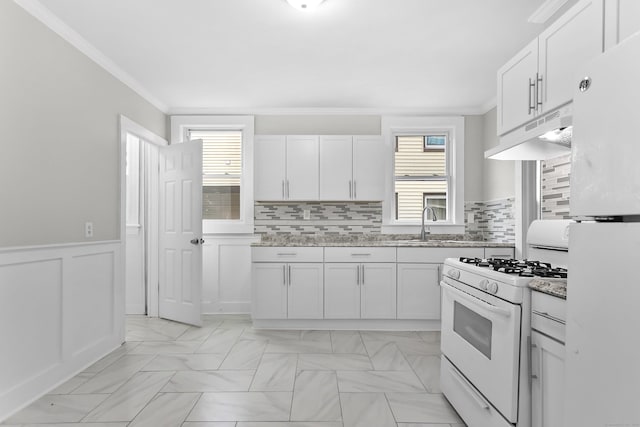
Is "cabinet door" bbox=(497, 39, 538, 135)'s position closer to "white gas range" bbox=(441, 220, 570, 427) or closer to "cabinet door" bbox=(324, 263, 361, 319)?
"white gas range" bbox=(441, 220, 570, 427)

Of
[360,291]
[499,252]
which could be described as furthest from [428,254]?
[360,291]

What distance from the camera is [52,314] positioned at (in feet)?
8.13

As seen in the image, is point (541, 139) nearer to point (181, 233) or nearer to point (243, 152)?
point (243, 152)

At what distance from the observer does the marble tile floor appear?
2.10 meters

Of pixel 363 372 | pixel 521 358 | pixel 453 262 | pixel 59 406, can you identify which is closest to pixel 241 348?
pixel 363 372

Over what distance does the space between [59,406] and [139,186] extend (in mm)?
2645

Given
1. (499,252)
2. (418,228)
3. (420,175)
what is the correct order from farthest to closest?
(420,175) < (418,228) < (499,252)

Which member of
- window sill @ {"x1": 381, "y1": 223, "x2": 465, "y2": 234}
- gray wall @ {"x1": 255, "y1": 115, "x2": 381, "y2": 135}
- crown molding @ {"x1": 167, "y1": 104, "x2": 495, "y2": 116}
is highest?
crown molding @ {"x1": 167, "y1": 104, "x2": 495, "y2": 116}

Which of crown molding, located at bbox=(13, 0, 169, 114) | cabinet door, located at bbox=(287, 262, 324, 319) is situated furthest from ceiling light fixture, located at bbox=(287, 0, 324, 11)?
cabinet door, located at bbox=(287, 262, 324, 319)

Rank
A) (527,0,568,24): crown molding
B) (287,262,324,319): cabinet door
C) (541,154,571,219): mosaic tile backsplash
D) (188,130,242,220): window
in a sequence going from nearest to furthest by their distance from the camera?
(527,0,568,24): crown molding < (541,154,571,219): mosaic tile backsplash < (287,262,324,319): cabinet door < (188,130,242,220): window

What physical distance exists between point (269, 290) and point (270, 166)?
138 centimetres

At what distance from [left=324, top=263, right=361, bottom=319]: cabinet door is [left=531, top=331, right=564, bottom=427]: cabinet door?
2342 millimetres

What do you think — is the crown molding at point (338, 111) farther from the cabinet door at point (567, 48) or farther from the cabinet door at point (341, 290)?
the cabinet door at point (567, 48)

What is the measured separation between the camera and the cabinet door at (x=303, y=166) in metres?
4.14
